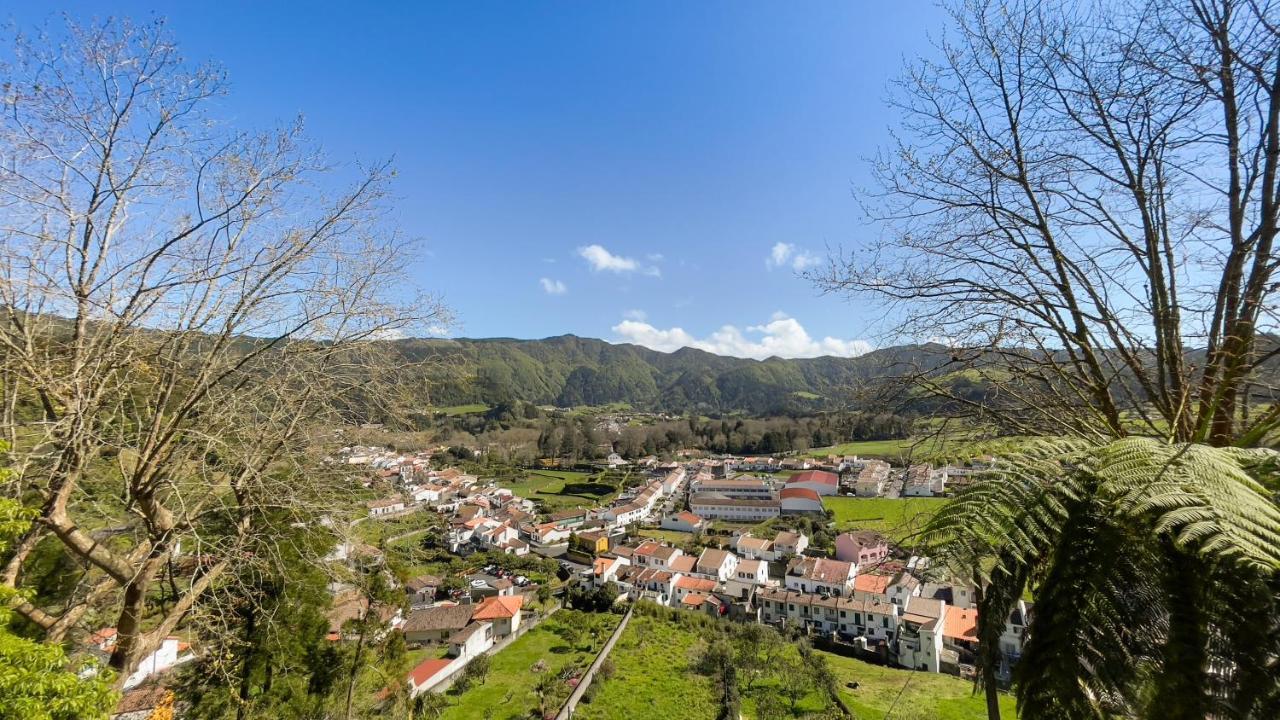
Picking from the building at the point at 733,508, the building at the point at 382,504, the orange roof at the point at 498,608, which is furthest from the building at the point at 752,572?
the building at the point at 382,504

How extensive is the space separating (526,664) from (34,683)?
2370 cm

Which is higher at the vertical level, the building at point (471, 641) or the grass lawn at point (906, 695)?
the grass lawn at point (906, 695)

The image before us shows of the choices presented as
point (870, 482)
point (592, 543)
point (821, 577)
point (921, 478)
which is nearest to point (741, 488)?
point (870, 482)

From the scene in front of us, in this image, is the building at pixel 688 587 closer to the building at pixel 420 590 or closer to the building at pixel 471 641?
the building at pixel 471 641

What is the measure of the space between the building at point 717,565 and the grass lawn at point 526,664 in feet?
33.4

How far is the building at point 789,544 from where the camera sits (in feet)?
137

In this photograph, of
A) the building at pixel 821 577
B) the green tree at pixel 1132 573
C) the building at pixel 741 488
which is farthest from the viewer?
the building at pixel 741 488

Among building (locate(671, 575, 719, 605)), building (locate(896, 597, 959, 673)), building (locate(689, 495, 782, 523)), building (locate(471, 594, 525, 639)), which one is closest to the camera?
building (locate(896, 597, 959, 673))

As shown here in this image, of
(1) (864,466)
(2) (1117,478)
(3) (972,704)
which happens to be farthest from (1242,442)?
(1) (864,466)

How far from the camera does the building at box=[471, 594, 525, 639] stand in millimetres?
27094

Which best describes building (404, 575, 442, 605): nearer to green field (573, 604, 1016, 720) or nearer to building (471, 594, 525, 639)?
building (471, 594, 525, 639)

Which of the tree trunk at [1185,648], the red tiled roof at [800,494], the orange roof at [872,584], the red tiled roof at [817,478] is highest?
the tree trunk at [1185,648]

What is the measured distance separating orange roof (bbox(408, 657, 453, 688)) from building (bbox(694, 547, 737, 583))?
63.3ft

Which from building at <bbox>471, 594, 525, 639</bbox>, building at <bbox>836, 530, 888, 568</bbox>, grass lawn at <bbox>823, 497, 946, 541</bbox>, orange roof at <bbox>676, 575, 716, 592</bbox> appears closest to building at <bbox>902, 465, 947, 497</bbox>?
building at <bbox>471, 594, 525, 639</bbox>
